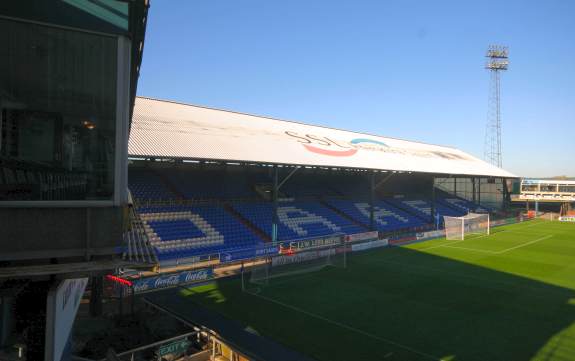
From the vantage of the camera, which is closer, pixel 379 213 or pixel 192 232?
pixel 192 232

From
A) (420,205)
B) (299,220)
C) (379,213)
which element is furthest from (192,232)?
(420,205)

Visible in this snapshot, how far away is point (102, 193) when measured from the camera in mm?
4566

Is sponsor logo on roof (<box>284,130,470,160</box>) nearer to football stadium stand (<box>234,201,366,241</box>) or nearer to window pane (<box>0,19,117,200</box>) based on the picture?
football stadium stand (<box>234,201,366,241</box>)

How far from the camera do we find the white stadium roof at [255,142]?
23781mm

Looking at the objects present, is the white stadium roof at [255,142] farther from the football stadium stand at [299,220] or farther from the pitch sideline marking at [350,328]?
the pitch sideline marking at [350,328]

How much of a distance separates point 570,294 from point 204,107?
31341 millimetres

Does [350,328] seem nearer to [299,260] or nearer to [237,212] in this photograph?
[299,260]

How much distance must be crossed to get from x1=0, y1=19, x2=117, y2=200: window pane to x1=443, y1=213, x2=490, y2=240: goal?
1505 inches

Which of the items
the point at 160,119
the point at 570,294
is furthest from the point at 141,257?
the point at 160,119

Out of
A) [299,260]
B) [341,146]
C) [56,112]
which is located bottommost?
[299,260]

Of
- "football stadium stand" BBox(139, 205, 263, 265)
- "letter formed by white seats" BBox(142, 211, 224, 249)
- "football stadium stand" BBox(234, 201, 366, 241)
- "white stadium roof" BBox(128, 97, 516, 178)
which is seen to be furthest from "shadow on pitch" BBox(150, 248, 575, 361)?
"white stadium roof" BBox(128, 97, 516, 178)

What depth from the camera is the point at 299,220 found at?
33.2 m

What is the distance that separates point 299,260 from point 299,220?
8756mm

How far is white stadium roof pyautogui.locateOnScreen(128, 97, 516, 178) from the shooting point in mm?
23781
